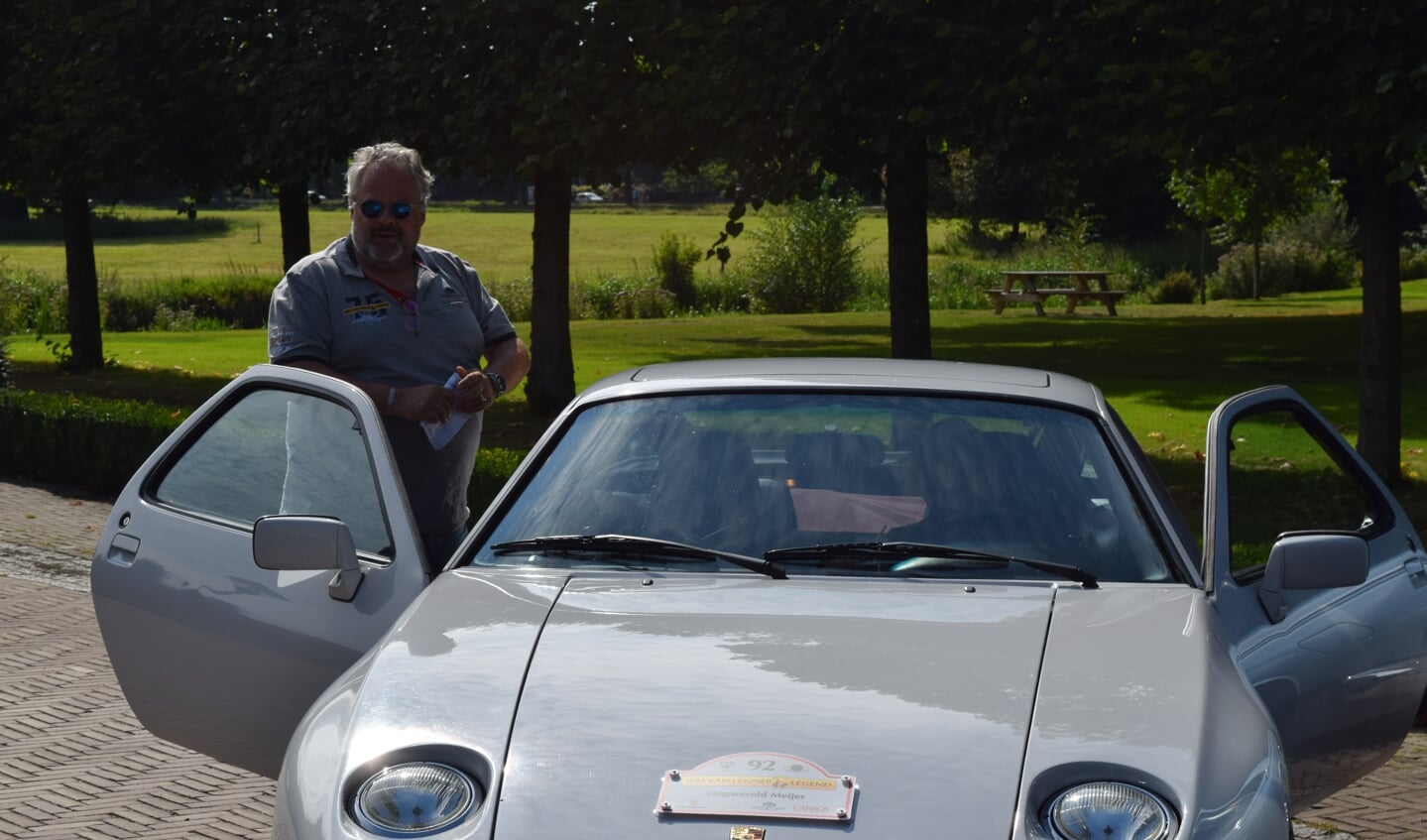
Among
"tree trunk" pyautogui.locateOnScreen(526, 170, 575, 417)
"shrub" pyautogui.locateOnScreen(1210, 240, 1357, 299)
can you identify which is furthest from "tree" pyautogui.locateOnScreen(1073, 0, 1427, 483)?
"shrub" pyautogui.locateOnScreen(1210, 240, 1357, 299)

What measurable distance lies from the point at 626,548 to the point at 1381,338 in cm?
1023

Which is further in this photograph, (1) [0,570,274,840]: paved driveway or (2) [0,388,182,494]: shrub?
(2) [0,388,182,494]: shrub

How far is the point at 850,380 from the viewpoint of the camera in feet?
14.6

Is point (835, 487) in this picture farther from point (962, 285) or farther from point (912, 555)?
point (962, 285)

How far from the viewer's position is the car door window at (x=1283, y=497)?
5195mm

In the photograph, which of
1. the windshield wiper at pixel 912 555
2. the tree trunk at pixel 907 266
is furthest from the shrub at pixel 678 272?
the windshield wiper at pixel 912 555

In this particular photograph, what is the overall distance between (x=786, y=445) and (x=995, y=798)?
1.49m

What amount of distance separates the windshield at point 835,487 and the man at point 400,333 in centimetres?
105

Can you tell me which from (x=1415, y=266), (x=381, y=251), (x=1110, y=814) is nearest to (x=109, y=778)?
(x=381, y=251)

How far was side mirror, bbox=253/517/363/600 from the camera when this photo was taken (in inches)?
157

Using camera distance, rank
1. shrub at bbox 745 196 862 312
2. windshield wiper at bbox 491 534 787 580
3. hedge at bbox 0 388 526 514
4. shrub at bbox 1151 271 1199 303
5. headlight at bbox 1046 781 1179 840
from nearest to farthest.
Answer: headlight at bbox 1046 781 1179 840 → windshield wiper at bbox 491 534 787 580 → hedge at bbox 0 388 526 514 → shrub at bbox 1151 271 1199 303 → shrub at bbox 745 196 862 312

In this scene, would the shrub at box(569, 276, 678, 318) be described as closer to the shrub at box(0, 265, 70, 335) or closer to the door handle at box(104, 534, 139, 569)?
the shrub at box(0, 265, 70, 335)

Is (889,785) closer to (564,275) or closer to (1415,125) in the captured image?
(1415,125)

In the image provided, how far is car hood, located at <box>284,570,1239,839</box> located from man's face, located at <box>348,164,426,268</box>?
77.0 inches
